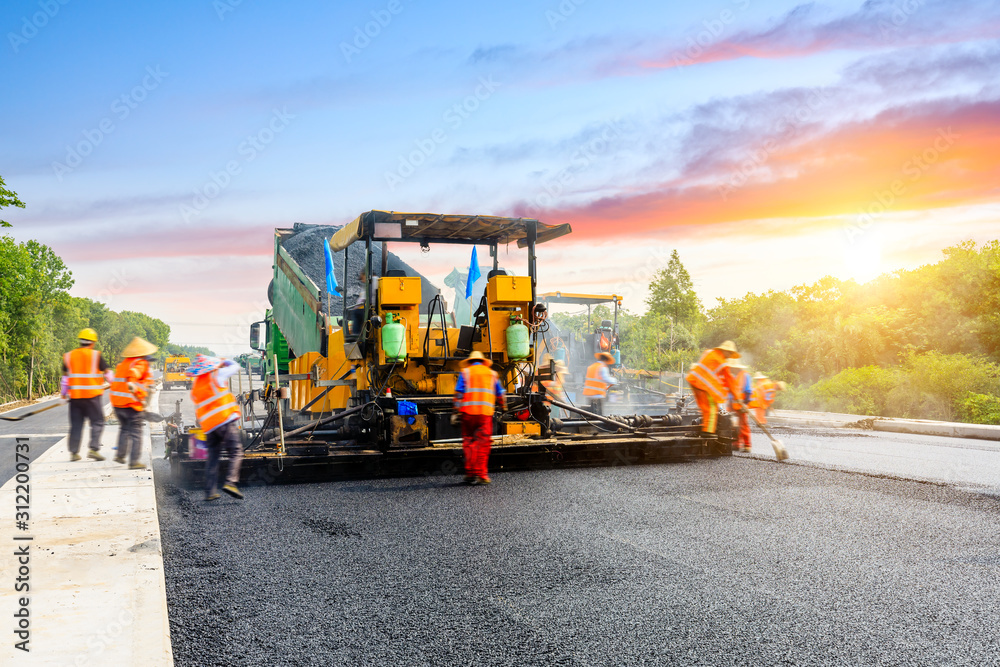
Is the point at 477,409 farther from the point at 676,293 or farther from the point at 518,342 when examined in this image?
the point at 676,293

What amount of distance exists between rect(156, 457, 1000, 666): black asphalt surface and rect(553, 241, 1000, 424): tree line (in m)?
11.0

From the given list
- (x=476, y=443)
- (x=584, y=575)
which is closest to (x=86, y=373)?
(x=584, y=575)

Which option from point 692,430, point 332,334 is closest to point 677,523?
point 692,430

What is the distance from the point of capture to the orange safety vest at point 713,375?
6176 millimetres

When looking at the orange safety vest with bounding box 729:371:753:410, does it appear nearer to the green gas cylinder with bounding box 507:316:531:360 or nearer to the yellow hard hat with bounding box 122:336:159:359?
the green gas cylinder with bounding box 507:316:531:360

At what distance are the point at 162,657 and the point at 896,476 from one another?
25.4ft

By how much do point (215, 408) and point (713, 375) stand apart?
3.81 metres

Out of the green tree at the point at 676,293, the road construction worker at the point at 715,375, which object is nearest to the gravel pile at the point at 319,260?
the road construction worker at the point at 715,375

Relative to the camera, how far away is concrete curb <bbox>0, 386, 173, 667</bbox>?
3502 millimetres

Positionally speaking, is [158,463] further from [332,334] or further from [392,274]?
[392,274]

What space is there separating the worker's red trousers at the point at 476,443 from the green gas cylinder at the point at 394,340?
3.14ft

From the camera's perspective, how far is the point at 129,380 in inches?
153

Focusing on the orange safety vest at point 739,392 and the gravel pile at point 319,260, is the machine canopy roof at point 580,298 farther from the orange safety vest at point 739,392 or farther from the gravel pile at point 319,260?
the orange safety vest at point 739,392

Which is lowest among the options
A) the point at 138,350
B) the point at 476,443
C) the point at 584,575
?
the point at 584,575
